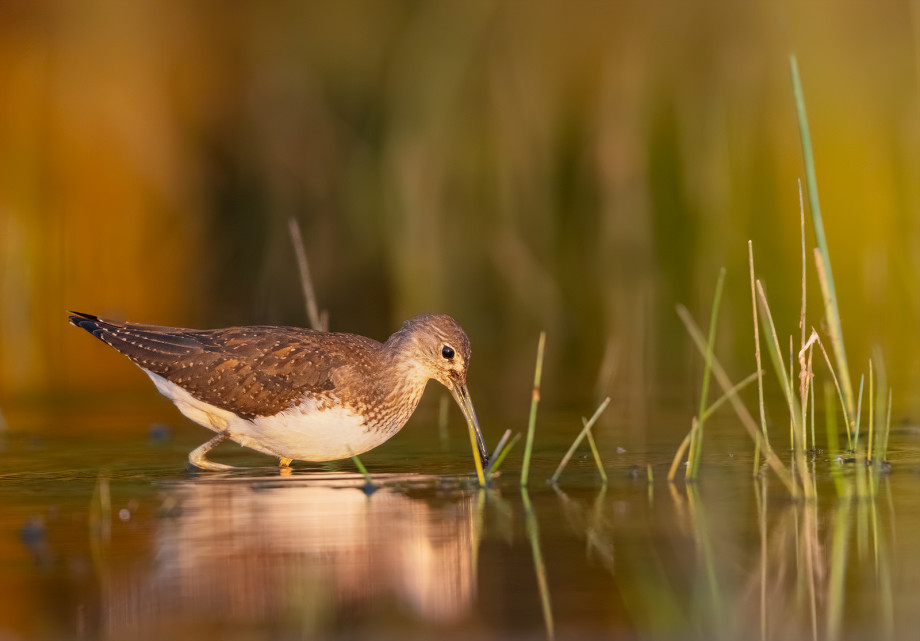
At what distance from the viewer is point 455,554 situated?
512cm

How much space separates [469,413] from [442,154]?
7.26m

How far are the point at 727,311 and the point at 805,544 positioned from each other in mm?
8769

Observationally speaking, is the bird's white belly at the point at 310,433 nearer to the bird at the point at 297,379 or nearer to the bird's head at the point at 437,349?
the bird at the point at 297,379

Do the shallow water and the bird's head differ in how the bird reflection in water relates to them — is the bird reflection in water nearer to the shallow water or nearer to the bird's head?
the shallow water

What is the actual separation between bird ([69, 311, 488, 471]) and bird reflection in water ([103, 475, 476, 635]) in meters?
0.73

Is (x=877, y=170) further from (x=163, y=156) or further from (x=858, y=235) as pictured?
(x=163, y=156)

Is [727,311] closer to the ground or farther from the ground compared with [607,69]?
closer to the ground

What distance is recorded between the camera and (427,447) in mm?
7961

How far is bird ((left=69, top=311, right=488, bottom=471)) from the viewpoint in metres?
7.33

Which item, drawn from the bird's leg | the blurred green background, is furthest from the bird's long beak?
the blurred green background

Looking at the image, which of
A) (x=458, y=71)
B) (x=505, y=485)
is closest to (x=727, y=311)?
(x=458, y=71)

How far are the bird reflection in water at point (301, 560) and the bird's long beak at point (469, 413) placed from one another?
0.86m

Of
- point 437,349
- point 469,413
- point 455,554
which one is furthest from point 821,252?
point 437,349

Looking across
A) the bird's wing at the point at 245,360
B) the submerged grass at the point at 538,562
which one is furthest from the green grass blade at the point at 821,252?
the bird's wing at the point at 245,360
